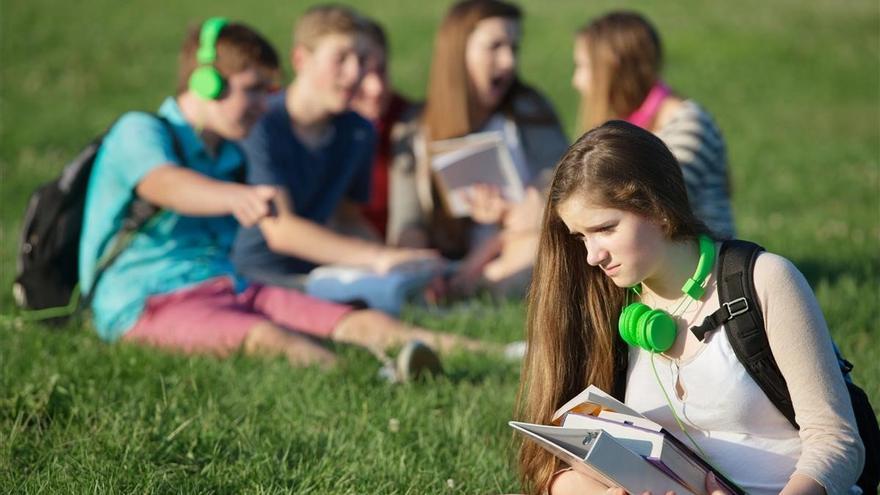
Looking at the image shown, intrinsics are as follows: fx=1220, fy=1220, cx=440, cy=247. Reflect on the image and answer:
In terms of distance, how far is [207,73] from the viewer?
5727 millimetres

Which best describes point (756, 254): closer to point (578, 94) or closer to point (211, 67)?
point (211, 67)

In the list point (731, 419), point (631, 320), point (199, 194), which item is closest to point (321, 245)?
point (199, 194)

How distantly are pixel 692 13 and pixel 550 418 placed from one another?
21.2 m

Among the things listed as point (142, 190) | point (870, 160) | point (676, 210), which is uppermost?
point (676, 210)

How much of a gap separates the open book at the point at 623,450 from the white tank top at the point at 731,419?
11 cm

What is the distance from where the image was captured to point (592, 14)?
2192cm

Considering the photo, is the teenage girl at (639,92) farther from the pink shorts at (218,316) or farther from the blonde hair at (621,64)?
the pink shorts at (218,316)

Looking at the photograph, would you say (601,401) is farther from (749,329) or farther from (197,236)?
(197,236)

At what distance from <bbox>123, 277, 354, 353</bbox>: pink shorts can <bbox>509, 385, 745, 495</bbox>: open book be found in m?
2.51

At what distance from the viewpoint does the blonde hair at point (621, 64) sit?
21.1 feet

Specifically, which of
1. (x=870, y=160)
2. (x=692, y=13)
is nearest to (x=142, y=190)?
(x=870, y=160)

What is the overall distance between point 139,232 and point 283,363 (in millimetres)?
1050

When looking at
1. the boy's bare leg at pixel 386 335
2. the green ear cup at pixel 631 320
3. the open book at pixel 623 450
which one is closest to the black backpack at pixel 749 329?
the green ear cup at pixel 631 320

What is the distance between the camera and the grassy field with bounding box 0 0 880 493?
4.03 metres
